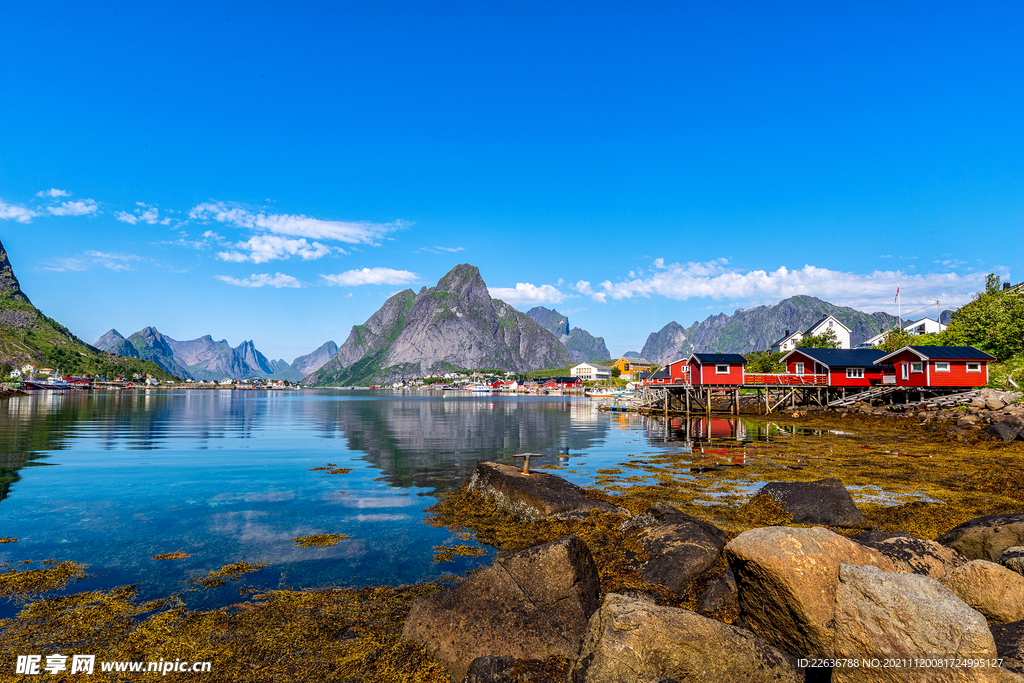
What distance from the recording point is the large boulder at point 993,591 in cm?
645

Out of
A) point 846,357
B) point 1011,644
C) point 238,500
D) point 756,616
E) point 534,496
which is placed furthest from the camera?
point 846,357

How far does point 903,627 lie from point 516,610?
191 inches

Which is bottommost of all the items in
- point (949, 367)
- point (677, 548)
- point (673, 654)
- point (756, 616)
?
point (677, 548)

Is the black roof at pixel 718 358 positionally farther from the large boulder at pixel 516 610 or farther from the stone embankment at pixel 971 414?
the large boulder at pixel 516 610

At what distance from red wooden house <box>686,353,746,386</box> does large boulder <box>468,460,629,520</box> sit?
190ft

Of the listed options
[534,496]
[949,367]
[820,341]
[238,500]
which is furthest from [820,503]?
[820,341]

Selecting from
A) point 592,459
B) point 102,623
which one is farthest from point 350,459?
point 102,623

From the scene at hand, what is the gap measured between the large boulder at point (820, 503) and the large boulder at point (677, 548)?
5.12 meters

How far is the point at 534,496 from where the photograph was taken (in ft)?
48.5

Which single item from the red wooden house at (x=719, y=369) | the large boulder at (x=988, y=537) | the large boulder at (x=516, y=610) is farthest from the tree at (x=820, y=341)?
the large boulder at (x=516, y=610)

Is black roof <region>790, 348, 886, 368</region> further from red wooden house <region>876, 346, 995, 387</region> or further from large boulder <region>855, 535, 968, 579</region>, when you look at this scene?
large boulder <region>855, 535, 968, 579</region>

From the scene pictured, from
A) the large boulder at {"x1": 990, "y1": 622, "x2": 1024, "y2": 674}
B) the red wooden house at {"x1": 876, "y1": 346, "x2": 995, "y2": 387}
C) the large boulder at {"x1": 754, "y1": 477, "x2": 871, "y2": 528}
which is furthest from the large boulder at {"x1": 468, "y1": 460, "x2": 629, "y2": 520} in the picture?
the red wooden house at {"x1": 876, "y1": 346, "x2": 995, "y2": 387}

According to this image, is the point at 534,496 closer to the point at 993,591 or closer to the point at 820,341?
the point at 993,591

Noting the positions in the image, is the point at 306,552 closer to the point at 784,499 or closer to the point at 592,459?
the point at 784,499
